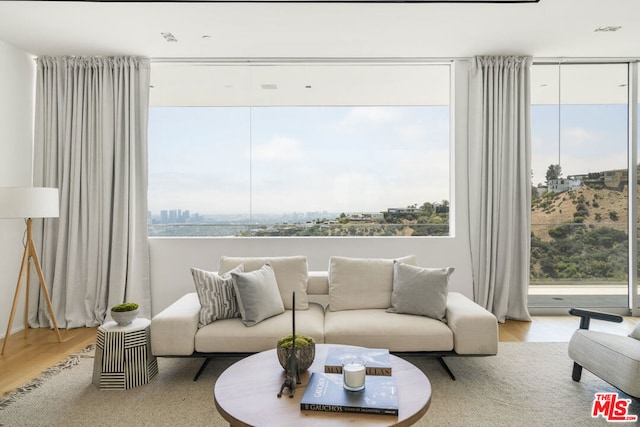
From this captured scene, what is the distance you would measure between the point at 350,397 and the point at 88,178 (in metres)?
3.74

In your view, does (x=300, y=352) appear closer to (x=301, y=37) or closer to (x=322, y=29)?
(x=322, y=29)

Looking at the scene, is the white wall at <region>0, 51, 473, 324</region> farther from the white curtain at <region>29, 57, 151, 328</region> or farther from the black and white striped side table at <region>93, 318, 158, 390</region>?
the black and white striped side table at <region>93, 318, 158, 390</region>

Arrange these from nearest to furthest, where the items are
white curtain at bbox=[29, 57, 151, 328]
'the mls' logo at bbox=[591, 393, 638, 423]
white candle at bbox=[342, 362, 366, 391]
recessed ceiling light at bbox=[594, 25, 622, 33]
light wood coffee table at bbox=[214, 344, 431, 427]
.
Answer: light wood coffee table at bbox=[214, 344, 431, 427] → white candle at bbox=[342, 362, 366, 391] → 'the mls' logo at bbox=[591, 393, 638, 423] → recessed ceiling light at bbox=[594, 25, 622, 33] → white curtain at bbox=[29, 57, 151, 328]

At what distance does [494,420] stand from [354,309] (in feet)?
4.14

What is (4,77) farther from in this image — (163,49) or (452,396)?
(452,396)

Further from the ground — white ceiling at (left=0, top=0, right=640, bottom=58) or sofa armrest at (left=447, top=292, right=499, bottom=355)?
white ceiling at (left=0, top=0, right=640, bottom=58)

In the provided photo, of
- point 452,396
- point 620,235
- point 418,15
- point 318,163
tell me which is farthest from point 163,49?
point 620,235

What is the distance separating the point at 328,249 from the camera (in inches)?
180

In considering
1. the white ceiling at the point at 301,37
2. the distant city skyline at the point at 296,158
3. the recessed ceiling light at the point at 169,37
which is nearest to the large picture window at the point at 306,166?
the distant city skyline at the point at 296,158

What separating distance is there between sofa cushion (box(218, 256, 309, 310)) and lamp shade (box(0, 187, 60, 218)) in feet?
5.31

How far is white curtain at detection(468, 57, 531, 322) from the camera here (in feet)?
14.7

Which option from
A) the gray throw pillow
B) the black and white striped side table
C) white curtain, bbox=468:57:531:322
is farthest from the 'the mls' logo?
the black and white striped side table

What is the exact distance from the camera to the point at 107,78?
4.41m

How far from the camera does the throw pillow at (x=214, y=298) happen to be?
9.93 ft
